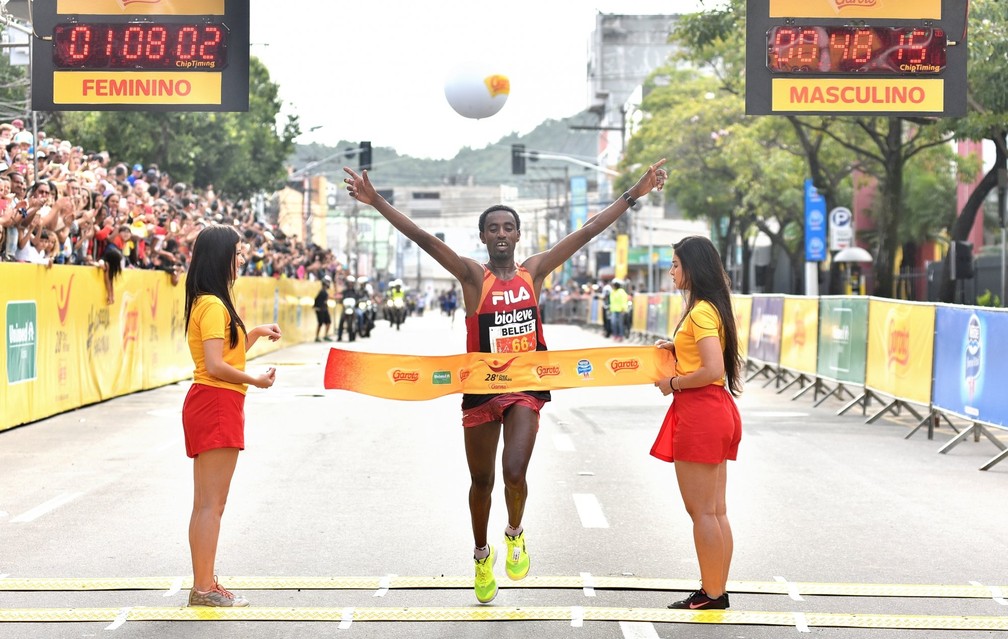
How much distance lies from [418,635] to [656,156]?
51706 mm

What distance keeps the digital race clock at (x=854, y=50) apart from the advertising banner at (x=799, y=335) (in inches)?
307

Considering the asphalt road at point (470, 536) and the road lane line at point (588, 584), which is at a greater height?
the road lane line at point (588, 584)

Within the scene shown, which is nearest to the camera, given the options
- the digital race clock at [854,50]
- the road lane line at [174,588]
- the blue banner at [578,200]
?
the road lane line at [174,588]

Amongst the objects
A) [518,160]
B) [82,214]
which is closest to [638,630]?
[82,214]

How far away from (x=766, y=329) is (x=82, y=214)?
11.6m

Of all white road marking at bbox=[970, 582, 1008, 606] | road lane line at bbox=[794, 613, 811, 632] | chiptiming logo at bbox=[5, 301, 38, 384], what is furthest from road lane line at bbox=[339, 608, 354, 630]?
chiptiming logo at bbox=[5, 301, 38, 384]

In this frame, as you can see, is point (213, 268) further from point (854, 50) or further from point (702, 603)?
point (854, 50)

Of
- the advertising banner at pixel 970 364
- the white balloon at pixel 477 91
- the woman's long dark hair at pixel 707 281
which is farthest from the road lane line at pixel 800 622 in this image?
the advertising banner at pixel 970 364

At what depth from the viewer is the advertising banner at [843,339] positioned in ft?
62.7

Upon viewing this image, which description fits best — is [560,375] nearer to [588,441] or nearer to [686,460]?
[686,460]

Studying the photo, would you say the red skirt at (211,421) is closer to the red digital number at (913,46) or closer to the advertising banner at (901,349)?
the red digital number at (913,46)

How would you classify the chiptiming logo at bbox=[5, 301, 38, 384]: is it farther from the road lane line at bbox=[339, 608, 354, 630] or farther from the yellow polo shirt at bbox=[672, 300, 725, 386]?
the yellow polo shirt at bbox=[672, 300, 725, 386]

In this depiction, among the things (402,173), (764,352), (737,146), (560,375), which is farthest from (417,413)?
(402,173)

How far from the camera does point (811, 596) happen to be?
7.53 metres
